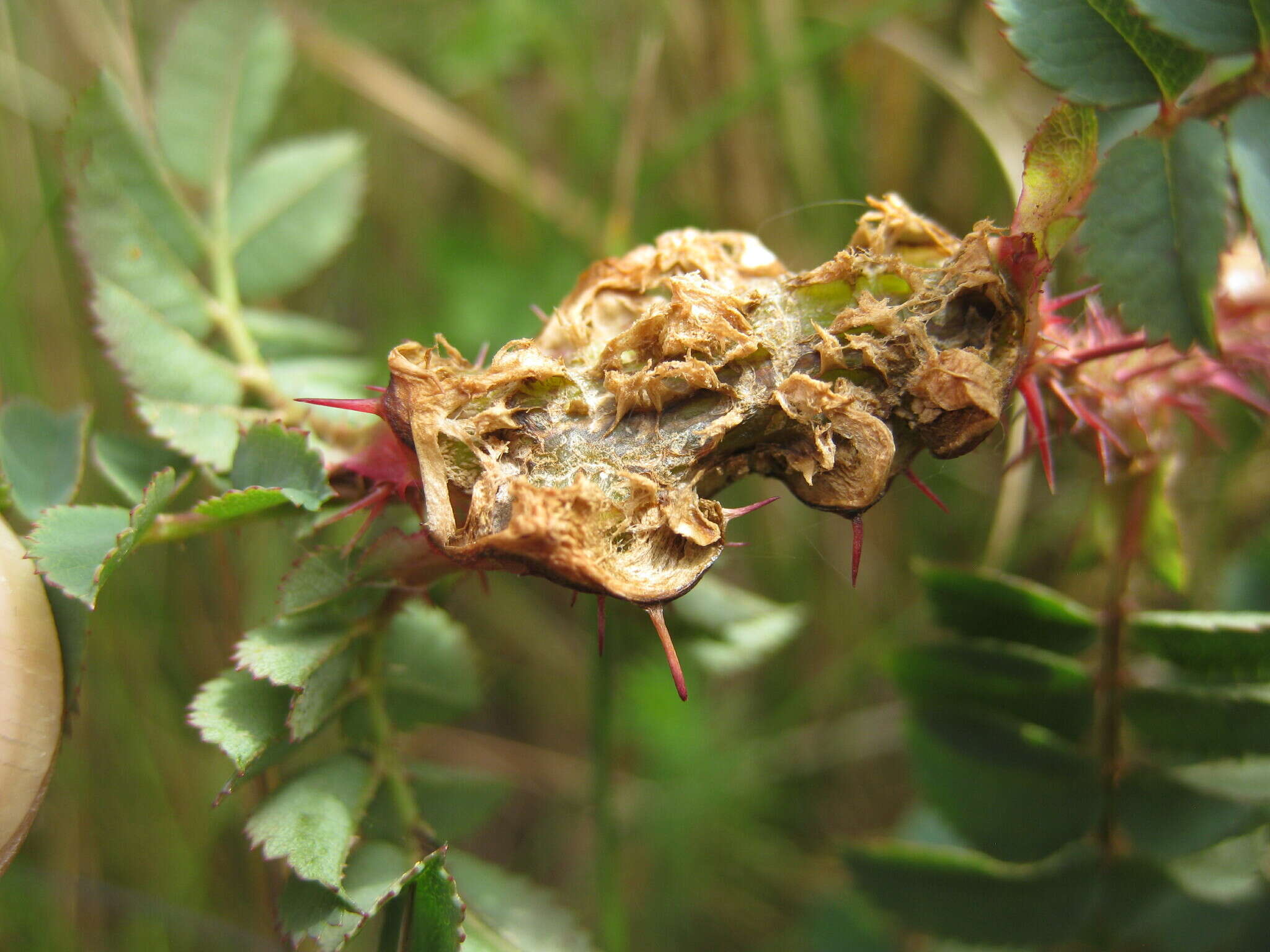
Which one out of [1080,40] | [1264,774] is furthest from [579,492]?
[1264,774]

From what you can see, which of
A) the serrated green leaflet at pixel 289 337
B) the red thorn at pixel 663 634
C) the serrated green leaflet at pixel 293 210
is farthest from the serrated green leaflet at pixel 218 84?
the red thorn at pixel 663 634

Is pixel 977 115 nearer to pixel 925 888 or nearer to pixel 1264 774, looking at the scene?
pixel 1264 774

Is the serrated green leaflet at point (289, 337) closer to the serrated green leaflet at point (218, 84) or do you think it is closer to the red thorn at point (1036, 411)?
the serrated green leaflet at point (218, 84)

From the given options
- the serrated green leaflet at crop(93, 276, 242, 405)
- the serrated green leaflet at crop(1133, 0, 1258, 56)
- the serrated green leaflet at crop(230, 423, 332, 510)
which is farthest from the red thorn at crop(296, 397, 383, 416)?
the serrated green leaflet at crop(1133, 0, 1258, 56)

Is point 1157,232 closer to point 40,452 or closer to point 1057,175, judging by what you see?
point 1057,175

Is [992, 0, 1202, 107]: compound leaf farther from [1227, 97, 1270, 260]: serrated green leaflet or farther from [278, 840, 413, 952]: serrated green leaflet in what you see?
[278, 840, 413, 952]: serrated green leaflet

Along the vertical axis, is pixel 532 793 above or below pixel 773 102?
below
